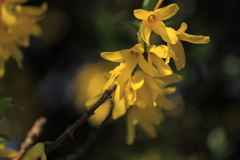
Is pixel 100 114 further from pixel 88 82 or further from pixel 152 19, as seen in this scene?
pixel 152 19

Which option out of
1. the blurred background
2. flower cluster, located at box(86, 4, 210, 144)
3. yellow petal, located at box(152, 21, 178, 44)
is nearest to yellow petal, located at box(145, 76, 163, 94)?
flower cluster, located at box(86, 4, 210, 144)

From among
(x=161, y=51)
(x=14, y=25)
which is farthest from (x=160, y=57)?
(x=14, y=25)

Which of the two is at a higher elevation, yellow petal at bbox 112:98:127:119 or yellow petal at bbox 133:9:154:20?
yellow petal at bbox 133:9:154:20

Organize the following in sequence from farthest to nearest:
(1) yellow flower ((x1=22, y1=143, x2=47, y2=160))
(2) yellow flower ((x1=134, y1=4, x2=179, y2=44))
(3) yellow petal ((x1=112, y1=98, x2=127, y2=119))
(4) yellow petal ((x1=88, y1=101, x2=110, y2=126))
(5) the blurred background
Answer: (5) the blurred background < (4) yellow petal ((x1=88, y1=101, x2=110, y2=126)) < (3) yellow petal ((x1=112, y1=98, x2=127, y2=119)) < (2) yellow flower ((x1=134, y1=4, x2=179, y2=44)) < (1) yellow flower ((x1=22, y1=143, x2=47, y2=160))

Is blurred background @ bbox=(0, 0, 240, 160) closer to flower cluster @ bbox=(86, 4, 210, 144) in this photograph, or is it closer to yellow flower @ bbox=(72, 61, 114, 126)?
yellow flower @ bbox=(72, 61, 114, 126)

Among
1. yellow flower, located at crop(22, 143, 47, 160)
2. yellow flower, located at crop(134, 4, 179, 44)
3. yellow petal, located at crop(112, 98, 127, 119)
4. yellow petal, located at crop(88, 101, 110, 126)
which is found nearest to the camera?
yellow flower, located at crop(22, 143, 47, 160)

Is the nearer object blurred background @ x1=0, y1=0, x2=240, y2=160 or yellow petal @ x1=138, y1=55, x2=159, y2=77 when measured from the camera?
yellow petal @ x1=138, y1=55, x2=159, y2=77

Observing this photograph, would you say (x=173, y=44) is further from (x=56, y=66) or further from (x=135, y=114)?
(x=56, y=66)
